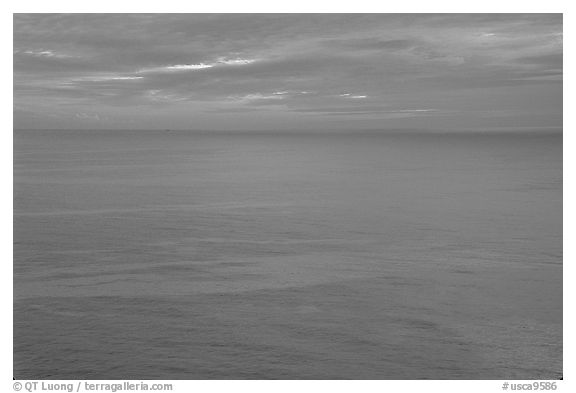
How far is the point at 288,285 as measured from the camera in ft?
44.5

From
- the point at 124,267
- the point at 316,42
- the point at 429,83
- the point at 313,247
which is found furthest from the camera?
the point at 429,83

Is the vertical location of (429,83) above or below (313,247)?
above

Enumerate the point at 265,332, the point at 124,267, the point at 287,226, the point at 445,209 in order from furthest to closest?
the point at 445,209 < the point at 287,226 < the point at 124,267 < the point at 265,332

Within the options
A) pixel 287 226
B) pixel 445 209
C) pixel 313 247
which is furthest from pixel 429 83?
pixel 313 247

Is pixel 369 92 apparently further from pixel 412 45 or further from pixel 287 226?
pixel 287 226

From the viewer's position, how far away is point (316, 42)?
2409 cm

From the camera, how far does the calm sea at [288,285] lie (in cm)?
1062

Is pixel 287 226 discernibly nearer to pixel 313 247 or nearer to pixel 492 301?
pixel 313 247

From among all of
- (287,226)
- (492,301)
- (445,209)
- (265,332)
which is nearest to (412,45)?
(445,209)

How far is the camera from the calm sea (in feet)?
34.8

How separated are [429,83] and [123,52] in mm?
11955

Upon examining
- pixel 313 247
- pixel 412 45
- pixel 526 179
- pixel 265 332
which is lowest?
pixel 265 332
